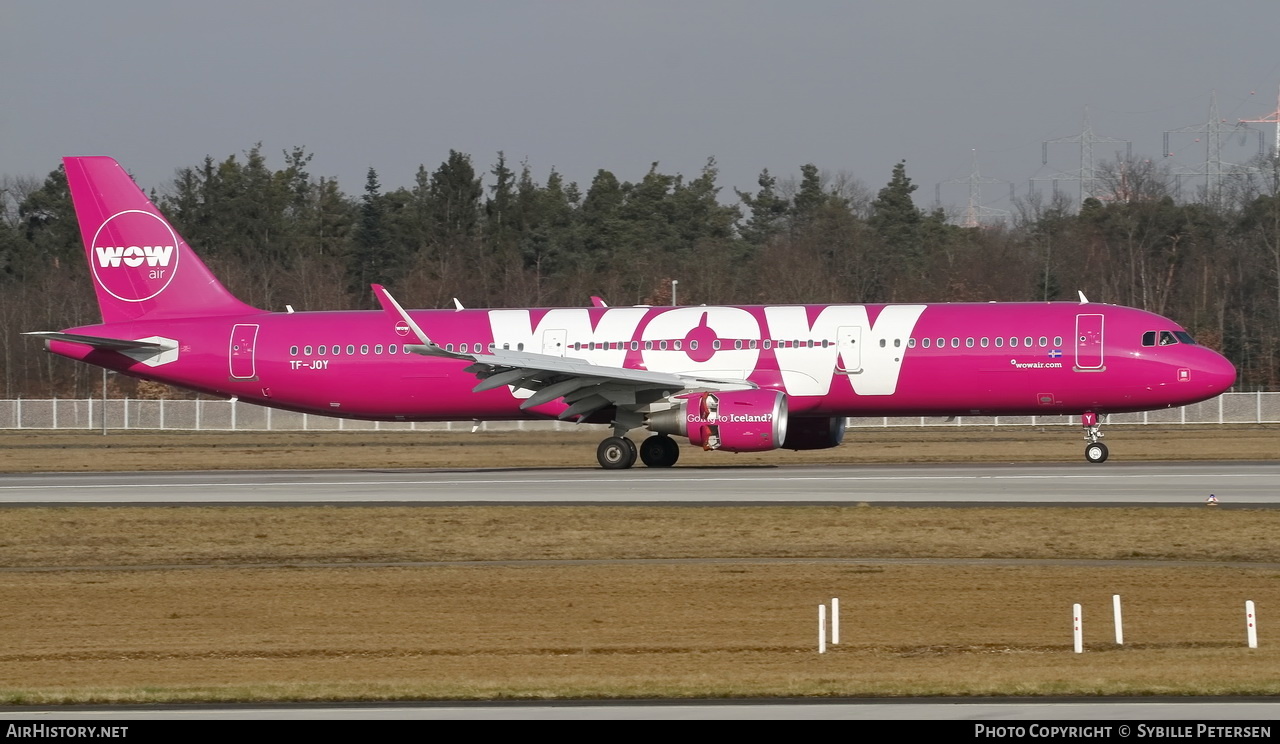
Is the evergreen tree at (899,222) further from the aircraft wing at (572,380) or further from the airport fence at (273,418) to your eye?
the aircraft wing at (572,380)

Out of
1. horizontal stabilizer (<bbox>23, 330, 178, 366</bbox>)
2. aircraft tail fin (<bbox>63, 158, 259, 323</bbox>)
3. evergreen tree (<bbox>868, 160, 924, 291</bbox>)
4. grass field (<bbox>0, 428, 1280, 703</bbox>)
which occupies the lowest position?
grass field (<bbox>0, 428, 1280, 703</bbox>)

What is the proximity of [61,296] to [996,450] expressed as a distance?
210 ft

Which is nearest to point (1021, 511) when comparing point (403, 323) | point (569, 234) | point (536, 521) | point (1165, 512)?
point (1165, 512)

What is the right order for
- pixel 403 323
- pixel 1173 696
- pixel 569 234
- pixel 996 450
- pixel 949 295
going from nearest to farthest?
pixel 1173 696 → pixel 403 323 → pixel 996 450 → pixel 949 295 → pixel 569 234

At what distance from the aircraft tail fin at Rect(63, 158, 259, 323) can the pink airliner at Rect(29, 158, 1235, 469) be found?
5cm

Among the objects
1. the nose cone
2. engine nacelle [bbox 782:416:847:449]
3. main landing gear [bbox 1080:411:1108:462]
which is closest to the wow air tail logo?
engine nacelle [bbox 782:416:847:449]

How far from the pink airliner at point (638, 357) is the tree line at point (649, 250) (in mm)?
43062

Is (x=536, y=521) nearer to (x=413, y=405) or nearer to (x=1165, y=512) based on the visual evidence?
(x=1165, y=512)

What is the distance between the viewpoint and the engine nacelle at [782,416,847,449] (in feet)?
121

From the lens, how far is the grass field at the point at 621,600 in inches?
531

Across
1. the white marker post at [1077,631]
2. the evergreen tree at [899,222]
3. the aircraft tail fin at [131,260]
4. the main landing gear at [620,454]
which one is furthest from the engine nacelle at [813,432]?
the evergreen tree at [899,222]

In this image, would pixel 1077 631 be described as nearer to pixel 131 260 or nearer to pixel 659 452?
pixel 659 452

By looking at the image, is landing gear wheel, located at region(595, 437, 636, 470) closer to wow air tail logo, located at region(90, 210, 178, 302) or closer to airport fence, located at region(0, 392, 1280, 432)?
wow air tail logo, located at region(90, 210, 178, 302)

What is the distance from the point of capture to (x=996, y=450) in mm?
43938
